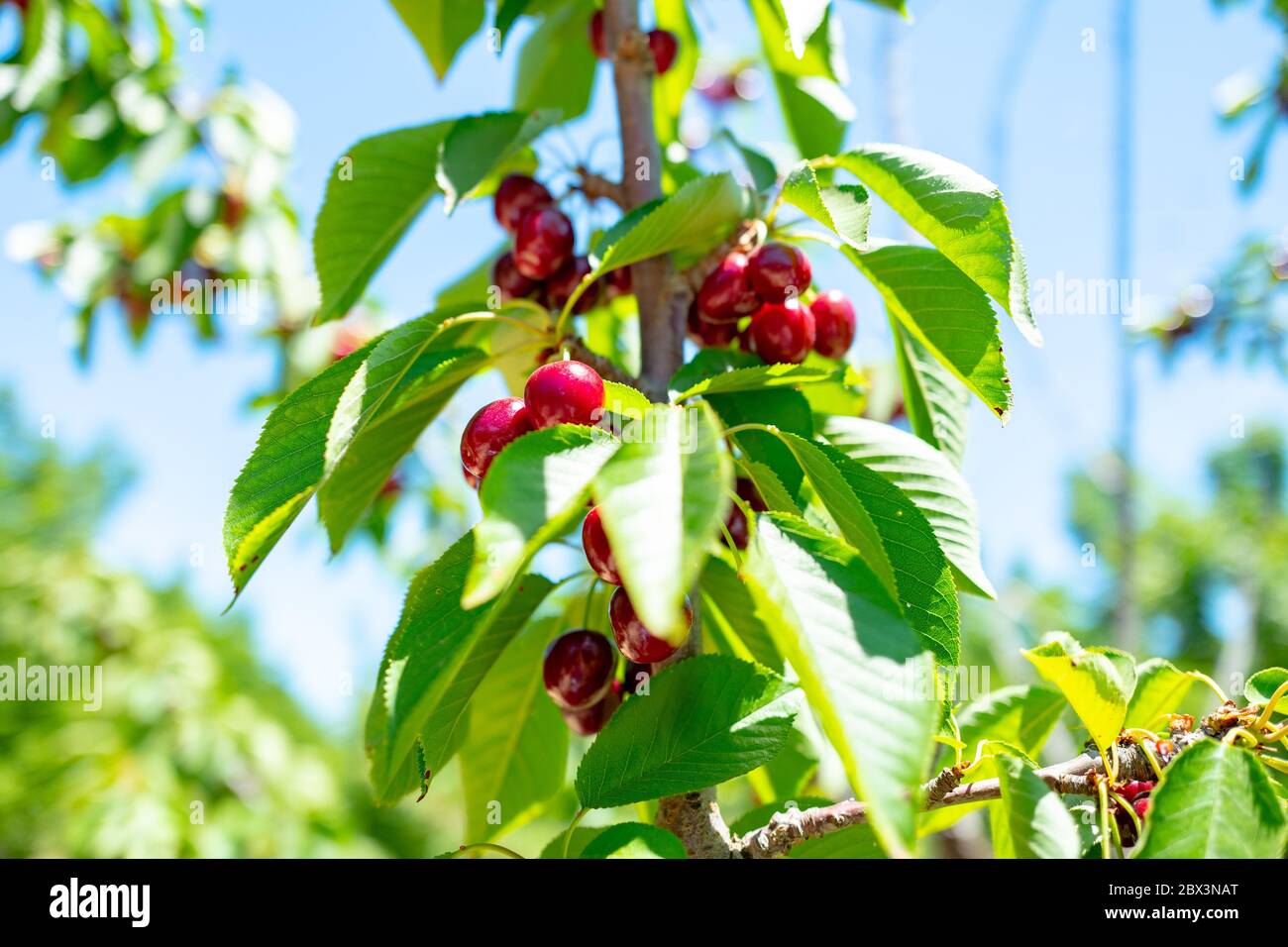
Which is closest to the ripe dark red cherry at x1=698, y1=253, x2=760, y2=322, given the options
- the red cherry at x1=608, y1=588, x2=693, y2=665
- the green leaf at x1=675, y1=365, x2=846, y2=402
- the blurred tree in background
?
the green leaf at x1=675, y1=365, x2=846, y2=402

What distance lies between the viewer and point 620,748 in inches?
31.0

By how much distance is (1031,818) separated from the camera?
1.97 ft

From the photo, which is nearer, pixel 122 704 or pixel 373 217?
pixel 373 217

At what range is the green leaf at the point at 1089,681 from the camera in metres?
0.71

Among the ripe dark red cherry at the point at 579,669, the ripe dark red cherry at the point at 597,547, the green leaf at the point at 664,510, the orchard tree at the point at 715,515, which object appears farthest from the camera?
the ripe dark red cherry at the point at 579,669

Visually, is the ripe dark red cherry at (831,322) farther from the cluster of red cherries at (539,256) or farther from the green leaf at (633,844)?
the green leaf at (633,844)

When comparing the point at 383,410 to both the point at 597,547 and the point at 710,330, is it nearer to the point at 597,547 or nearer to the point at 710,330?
the point at 597,547

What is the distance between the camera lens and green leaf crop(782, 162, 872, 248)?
762 mm

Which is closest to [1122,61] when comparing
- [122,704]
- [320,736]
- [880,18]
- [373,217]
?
[880,18]

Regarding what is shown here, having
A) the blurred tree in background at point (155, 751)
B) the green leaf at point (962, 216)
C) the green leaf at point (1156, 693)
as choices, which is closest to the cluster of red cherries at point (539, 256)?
the green leaf at point (962, 216)

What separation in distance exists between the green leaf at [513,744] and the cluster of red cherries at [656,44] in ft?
2.32

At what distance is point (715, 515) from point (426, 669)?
230 mm

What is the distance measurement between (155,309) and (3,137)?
648 millimetres
